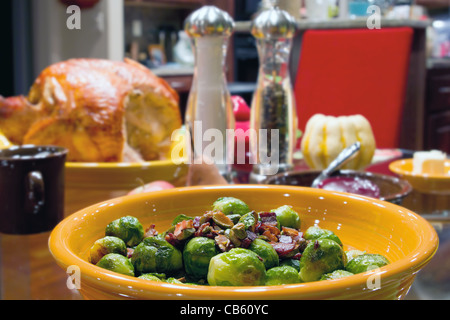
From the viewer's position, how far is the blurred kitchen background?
11.4ft

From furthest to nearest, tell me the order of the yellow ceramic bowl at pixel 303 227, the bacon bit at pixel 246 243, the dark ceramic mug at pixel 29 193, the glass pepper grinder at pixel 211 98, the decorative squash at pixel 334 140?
the decorative squash at pixel 334 140, the glass pepper grinder at pixel 211 98, the dark ceramic mug at pixel 29 193, the bacon bit at pixel 246 243, the yellow ceramic bowl at pixel 303 227

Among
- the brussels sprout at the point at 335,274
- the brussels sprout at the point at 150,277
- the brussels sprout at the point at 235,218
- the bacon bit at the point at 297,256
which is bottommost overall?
the bacon bit at the point at 297,256

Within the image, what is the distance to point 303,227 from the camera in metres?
0.54

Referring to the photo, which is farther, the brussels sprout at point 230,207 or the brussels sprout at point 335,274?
the brussels sprout at point 230,207

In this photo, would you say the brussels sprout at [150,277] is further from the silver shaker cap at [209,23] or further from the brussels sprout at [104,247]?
the silver shaker cap at [209,23]

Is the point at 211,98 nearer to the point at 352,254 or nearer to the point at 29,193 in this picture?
the point at 29,193

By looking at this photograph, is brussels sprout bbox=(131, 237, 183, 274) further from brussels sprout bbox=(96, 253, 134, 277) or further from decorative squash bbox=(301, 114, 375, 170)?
decorative squash bbox=(301, 114, 375, 170)

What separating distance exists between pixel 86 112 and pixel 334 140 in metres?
0.48

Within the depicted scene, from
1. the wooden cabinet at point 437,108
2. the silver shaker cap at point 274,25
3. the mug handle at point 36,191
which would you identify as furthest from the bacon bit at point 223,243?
the wooden cabinet at point 437,108

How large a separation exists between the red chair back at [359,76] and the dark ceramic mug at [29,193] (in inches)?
58.2

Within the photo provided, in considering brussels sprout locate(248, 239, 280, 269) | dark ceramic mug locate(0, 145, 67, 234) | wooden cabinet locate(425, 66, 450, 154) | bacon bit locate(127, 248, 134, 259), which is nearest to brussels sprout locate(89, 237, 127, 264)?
bacon bit locate(127, 248, 134, 259)

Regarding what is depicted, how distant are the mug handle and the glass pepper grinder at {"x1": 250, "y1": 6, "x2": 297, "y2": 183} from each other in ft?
1.31

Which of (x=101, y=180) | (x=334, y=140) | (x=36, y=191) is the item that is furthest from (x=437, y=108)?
(x=36, y=191)

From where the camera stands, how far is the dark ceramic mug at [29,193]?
69 centimetres
